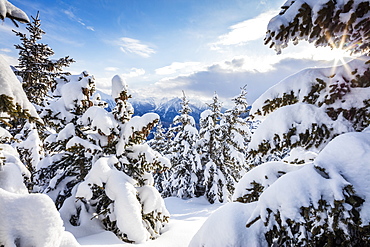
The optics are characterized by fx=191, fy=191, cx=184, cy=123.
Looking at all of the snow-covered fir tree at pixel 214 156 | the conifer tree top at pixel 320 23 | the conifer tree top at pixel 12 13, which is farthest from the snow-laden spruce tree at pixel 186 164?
the conifer tree top at pixel 12 13

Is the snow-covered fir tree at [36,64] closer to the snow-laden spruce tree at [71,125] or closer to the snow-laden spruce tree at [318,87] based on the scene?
the snow-laden spruce tree at [71,125]

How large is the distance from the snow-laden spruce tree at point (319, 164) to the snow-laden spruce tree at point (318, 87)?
0.01 m

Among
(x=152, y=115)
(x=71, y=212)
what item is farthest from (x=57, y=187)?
(x=152, y=115)

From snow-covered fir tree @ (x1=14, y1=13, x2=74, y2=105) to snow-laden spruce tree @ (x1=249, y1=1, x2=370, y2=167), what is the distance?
39.4 feet

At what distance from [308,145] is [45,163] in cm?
1200

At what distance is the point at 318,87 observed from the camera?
3.37 meters

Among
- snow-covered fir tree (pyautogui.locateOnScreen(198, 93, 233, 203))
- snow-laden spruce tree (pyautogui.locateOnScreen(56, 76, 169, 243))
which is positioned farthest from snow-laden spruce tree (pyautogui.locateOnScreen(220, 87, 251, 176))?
snow-laden spruce tree (pyautogui.locateOnScreen(56, 76, 169, 243))

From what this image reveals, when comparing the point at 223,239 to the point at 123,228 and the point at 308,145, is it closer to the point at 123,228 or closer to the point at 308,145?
the point at 308,145

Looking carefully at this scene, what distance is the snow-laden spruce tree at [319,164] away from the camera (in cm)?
194

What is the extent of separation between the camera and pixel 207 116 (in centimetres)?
1753

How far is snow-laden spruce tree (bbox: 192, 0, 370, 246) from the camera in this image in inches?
76.4

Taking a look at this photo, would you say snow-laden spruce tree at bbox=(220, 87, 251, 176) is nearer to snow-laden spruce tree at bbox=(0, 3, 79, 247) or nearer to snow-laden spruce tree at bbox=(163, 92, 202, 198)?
snow-laden spruce tree at bbox=(163, 92, 202, 198)

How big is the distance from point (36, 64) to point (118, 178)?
384 inches

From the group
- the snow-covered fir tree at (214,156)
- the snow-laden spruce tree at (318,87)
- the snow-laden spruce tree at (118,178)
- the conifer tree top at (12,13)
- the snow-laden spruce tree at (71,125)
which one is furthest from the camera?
the snow-covered fir tree at (214,156)
